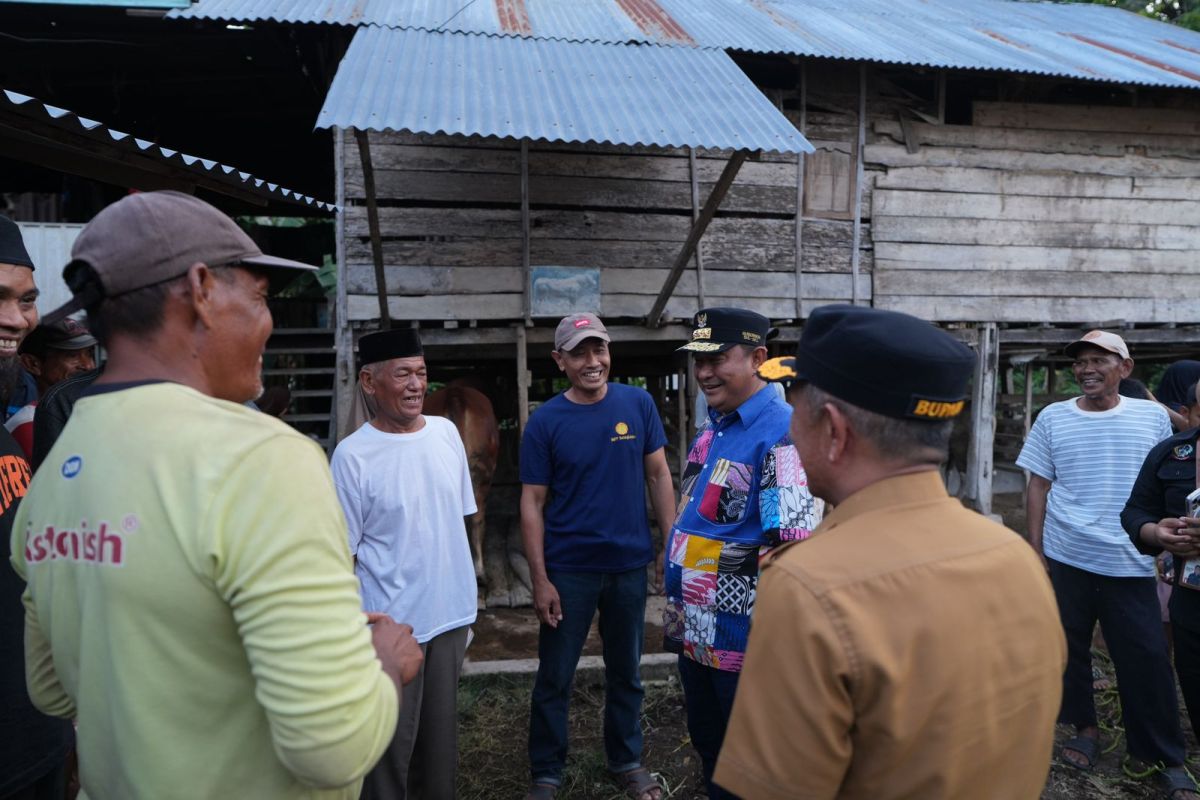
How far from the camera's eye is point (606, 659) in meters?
3.71

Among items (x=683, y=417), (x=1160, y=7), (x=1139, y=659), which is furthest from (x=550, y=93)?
(x=1160, y=7)

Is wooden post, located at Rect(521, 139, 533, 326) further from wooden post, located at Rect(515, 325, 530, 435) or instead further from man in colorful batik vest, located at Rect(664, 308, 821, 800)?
man in colorful batik vest, located at Rect(664, 308, 821, 800)

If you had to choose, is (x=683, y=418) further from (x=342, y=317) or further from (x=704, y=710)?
(x=704, y=710)

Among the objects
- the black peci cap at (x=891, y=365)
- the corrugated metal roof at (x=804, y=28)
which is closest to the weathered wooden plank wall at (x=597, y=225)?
the corrugated metal roof at (x=804, y=28)

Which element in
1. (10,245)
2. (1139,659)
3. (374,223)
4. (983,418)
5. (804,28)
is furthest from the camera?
Answer: (983,418)

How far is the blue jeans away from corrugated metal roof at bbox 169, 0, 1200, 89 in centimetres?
511

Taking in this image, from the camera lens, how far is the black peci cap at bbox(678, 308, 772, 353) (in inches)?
116

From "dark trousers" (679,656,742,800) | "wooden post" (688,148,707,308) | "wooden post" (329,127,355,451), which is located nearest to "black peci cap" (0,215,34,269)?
"dark trousers" (679,656,742,800)

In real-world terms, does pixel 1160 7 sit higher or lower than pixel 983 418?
higher

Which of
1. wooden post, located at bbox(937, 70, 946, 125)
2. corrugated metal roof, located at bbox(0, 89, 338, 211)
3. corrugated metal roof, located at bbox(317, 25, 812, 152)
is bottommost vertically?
corrugated metal roof, located at bbox(0, 89, 338, 211)

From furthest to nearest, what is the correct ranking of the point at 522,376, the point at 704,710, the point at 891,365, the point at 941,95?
the point at 941,95, the point at 522,376, the point at 704,710, the point at 891,365

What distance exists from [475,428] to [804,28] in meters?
5.34

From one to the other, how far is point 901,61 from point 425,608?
21.5 feet

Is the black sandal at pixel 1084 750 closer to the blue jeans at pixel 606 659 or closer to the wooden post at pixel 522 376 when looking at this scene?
the blue jeans at pixel 606 659
